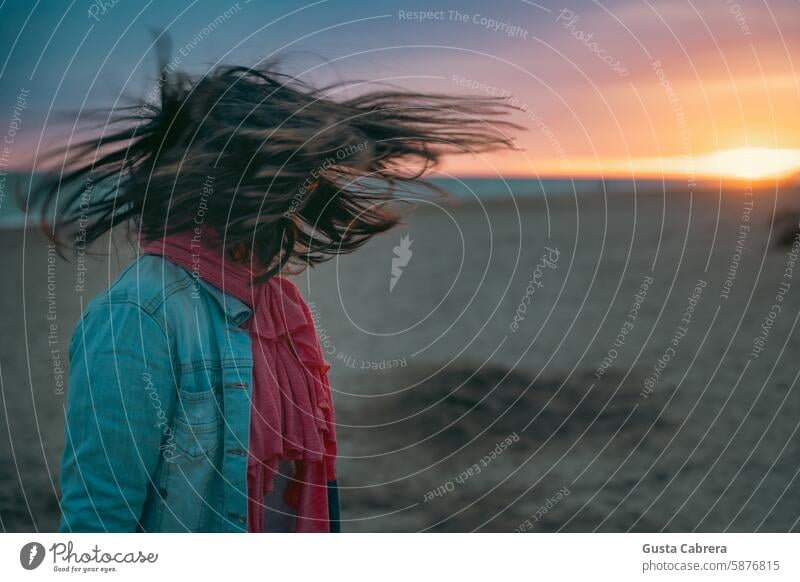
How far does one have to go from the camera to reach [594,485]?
171 inches

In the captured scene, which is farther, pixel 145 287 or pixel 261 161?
pixel 261 161

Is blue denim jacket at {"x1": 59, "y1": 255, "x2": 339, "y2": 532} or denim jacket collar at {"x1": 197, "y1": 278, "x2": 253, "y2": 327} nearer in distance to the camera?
blue denim jacket at {"x1": 59, "y1": 255, "x2": 339, "y2": 532}


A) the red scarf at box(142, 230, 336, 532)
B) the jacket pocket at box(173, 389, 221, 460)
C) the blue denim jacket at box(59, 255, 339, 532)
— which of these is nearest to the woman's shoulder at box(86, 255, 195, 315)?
the blue denim jacket at box(59, 255, 339, 532)

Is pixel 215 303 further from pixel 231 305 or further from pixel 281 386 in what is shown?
pixel 281 386

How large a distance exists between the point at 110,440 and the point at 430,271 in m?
8.52

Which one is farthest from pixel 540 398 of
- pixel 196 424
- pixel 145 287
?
pixel 145 287


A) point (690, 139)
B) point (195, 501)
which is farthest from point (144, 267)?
point (690, 139)

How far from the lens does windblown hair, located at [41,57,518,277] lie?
2.70 m

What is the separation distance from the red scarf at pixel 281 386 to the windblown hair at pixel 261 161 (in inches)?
3.1

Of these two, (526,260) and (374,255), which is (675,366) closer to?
(526,260)

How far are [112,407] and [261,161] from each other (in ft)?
2.62

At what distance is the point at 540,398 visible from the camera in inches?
218

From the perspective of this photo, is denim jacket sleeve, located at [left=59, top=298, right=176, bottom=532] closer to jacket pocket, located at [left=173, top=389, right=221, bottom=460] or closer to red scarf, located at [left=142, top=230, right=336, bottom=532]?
jacket pocket, located at [left=173, top=389, right=221, bottom=460]

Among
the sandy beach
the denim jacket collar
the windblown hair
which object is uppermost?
the windblown hair
